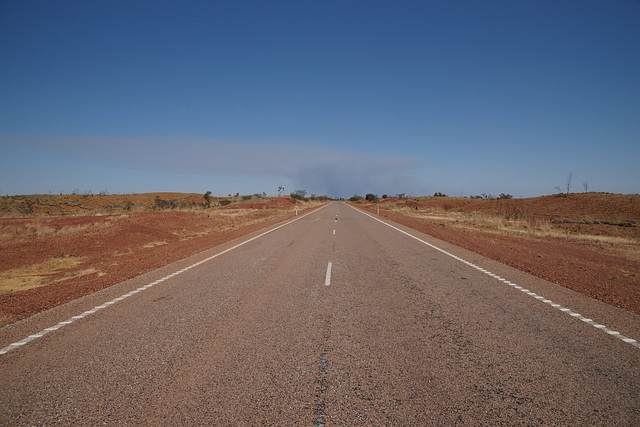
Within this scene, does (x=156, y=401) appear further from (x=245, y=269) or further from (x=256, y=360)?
(x=245, y=269)

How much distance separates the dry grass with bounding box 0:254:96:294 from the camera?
25.6 ft

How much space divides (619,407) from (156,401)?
4.16 m

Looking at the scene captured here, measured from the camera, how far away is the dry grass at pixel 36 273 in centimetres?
781

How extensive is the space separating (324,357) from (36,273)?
413 inches

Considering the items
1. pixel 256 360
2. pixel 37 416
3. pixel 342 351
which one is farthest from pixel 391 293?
pixel 37 416

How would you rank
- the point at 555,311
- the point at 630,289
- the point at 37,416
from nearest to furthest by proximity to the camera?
the point at 37,416
the point at 555,311
the point at 630,289

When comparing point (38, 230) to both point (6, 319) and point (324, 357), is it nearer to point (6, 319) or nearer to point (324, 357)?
point (6, 319)

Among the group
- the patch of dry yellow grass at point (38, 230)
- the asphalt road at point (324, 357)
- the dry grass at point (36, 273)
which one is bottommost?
the dry grass at point (36, 273)

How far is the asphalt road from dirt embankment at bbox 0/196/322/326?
1269mm

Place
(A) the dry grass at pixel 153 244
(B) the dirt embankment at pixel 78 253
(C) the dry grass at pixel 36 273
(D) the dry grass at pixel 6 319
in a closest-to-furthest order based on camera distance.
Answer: (D) the dry grass at pixel 6 319, (B) the dirt embankment at pixel 78 253, (C) the dry grass at pixel 36 273, (A) the dry grass at pixel 153 244

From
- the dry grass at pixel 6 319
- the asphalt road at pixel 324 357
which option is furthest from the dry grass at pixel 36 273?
the asphalt road at pixel 324 357

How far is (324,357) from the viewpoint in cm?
357

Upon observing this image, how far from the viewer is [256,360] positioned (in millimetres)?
3516

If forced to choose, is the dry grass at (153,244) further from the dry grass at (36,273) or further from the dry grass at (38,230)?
the dry grass at (38,230)
